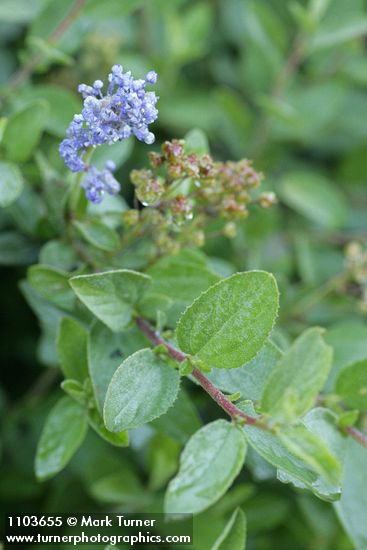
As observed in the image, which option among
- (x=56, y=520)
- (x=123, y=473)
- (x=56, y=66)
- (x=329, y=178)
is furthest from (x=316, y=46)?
(x=56, y=520)

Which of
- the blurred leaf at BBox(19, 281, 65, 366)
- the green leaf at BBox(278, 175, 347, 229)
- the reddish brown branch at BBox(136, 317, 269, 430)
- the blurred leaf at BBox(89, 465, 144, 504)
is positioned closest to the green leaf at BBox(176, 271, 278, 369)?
the reddish brown branch at BBox(136, 317, 269, 430)

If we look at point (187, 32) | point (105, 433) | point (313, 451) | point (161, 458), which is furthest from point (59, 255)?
point (187, 32)

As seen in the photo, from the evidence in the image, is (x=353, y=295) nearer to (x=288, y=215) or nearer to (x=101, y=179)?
(x=288, y=215)

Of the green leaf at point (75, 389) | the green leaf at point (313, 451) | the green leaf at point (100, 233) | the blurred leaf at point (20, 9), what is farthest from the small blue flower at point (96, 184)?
the blurred leaf at point (20, 9)

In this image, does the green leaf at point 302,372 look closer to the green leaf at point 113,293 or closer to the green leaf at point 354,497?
the green leaf at point 113,293

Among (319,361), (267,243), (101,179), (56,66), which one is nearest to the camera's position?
(319,361)
